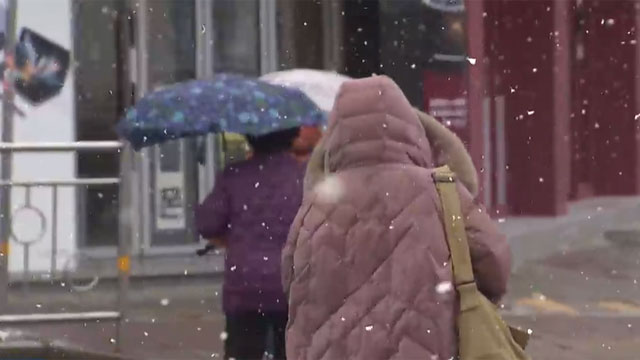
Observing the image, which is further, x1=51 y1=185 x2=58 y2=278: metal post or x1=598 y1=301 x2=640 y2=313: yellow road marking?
x1=598 y1=301 x2=640 y2=313: yellow road marking

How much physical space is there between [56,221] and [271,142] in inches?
126

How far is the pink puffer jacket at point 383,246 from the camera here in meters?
3.26

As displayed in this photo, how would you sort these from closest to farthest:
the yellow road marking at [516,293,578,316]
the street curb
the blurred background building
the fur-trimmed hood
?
the fur-trimmed hood
the yellow road marking at [516,293,578,316]
the blurred background building
the street curb

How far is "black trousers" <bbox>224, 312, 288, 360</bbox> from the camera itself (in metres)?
5.11

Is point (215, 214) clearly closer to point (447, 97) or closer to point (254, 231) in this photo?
point (254, 231)

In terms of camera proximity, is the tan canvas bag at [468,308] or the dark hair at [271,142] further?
the dark hair at [271,142]

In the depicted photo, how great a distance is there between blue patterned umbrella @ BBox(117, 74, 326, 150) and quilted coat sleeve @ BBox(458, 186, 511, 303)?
1946mm

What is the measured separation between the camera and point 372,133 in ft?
10.9

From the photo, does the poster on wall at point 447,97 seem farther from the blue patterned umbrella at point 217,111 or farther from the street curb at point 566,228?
the blue patterned umbrella at point 217,111

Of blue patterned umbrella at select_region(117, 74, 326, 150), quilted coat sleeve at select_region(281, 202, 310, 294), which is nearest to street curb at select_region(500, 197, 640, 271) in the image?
blue patterned umbrella at select_region(117, 74, 326, 150)

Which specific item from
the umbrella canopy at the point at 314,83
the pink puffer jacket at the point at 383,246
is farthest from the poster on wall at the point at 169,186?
the pink puffer jacket at the point at 383,246

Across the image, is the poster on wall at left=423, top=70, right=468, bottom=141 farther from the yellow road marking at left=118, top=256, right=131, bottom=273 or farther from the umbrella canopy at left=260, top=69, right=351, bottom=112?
the umbrella canopy at left=260, top=69, right=351, bottom=112

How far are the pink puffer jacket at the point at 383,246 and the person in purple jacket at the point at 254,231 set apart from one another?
1.62 meters

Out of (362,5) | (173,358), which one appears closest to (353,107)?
(173,358)
